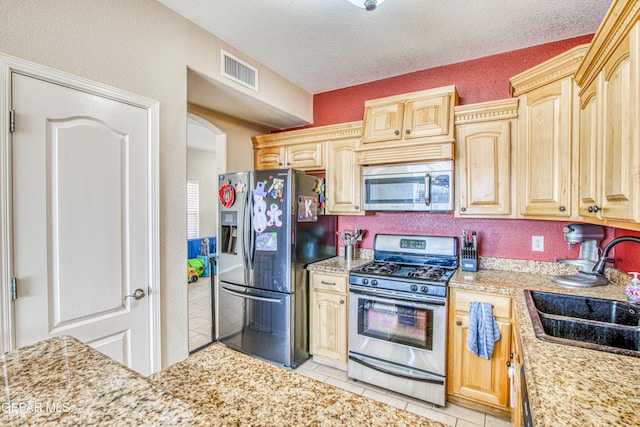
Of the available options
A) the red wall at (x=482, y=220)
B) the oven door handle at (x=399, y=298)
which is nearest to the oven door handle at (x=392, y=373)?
the oven door handle at (x=399, y=298)

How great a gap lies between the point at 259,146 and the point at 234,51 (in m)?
1.17

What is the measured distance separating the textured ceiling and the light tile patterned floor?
2.69m

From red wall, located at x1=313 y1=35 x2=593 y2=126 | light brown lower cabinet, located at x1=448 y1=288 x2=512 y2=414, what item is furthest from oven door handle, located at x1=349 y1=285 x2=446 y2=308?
red wall, located at x1=313 y1=35 x2=593 y2=126

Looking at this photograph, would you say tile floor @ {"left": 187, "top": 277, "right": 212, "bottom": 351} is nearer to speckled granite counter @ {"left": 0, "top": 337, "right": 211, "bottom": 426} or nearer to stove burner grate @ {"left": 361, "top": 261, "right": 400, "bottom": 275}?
stove burner grate @ {"left": 361, "top": 261, "right": 400, "bottom": 275}

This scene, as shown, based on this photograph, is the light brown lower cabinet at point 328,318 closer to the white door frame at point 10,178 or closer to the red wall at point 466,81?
the white door frame at point 10,178

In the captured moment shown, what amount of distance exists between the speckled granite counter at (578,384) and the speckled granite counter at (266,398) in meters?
0.42

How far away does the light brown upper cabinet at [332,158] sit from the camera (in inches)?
117

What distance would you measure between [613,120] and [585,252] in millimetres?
1330

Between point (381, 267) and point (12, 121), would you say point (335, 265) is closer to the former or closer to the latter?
point (381, 267)

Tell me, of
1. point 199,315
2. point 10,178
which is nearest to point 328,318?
point 10,178

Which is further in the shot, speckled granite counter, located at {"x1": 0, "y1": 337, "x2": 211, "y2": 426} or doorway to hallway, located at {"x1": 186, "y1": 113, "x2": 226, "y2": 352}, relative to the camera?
doorway to hallway, located at {"x1": 186, "y1": 113, "x2": 226, "y2": 352}

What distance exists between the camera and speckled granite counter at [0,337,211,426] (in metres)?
0.58

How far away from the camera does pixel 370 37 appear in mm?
2336

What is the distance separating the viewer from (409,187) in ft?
8.50
